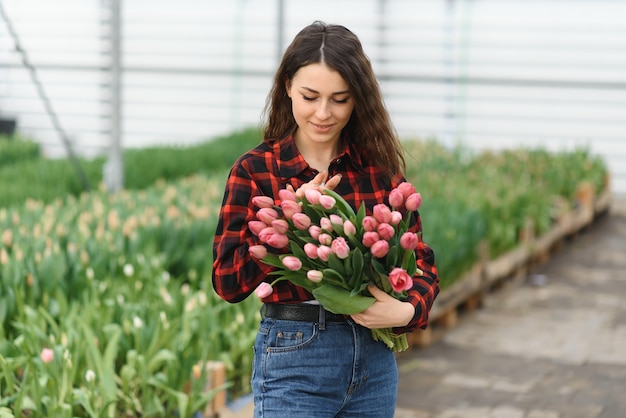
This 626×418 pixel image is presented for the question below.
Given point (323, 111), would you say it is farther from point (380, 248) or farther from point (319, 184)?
point (380, 248)

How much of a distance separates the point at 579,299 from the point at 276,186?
16.2ft

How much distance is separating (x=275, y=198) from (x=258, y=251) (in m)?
0.19

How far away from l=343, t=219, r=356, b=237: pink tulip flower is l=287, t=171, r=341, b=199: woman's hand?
9 cm

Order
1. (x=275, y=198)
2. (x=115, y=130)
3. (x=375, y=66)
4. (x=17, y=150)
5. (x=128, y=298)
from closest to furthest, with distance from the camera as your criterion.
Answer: (x=275, y=198)
(x=128, y=298)
(x=115, y=130)
(x=17, y=150)
(x=375, y=66)

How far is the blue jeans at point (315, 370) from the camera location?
1.91 m

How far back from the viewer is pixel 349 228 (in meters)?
1.81

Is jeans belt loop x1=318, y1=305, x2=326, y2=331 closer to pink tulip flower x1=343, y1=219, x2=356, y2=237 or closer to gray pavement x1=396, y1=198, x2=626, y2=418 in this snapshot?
pink tulip flower x1=343, y1=219, x2=356, y2=237

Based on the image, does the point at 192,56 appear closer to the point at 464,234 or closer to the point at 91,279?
the point at 464,234

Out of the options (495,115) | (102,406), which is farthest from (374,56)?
(102,406)

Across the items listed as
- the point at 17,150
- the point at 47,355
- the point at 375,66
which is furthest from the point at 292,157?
the point at 375,66

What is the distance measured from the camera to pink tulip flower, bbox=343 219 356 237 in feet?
5.91

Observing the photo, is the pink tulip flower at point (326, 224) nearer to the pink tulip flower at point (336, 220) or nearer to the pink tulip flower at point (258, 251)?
the pink tulip flower at point (336, 220)

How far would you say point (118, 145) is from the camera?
20.8 feet

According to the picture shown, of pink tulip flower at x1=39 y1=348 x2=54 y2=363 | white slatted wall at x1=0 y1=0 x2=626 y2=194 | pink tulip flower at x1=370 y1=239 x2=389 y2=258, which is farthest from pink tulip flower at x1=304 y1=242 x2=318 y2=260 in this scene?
white slatted wall at x1=0 y1=0 x2=626 y2=194
